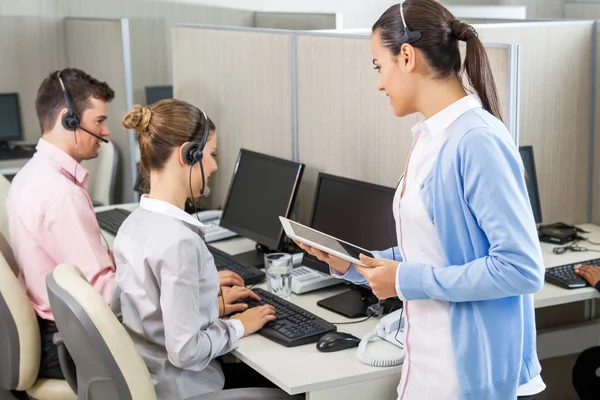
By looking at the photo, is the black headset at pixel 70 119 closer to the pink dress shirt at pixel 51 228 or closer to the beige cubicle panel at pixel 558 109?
the pink dress shirt at pixel 51 228

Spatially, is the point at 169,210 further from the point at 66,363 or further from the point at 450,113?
the point at 450,113

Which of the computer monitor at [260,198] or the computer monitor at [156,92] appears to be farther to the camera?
the computer monitor at [156,92]

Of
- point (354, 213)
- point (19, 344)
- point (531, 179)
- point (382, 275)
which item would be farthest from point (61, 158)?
point (531, 179)

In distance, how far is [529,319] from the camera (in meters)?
1.50

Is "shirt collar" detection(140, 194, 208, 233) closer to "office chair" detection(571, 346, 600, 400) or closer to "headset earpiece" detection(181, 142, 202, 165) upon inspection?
"headset earpiece" detection(181, 142, 202, 165)

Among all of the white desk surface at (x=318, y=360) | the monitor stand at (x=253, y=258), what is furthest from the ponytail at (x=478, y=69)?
the monitor stand at (x=253, y=258)

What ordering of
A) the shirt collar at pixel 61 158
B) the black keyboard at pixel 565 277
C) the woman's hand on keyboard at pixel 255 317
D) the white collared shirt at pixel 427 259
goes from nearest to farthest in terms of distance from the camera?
the white collared shirt at pixel 427 259
the woman's hand on keyboard at pixel 255 317
the black keyboard at pixel 565 277
the shirt collar at pixel 61 158

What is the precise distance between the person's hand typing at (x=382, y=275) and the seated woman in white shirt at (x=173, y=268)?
17.4 inches

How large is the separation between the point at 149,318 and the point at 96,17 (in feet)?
9.85

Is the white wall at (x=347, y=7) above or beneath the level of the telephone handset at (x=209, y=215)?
Result: above

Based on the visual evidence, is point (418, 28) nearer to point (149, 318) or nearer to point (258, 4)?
point (149, 318)

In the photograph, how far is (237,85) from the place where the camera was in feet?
9.78

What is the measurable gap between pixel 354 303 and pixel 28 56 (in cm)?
293

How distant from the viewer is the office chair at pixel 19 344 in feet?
7.31
